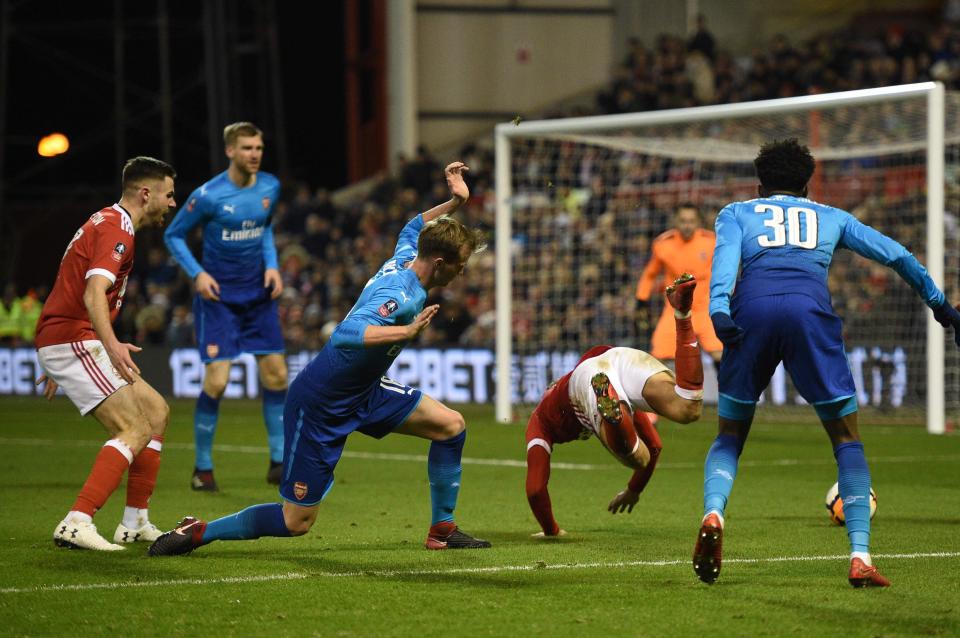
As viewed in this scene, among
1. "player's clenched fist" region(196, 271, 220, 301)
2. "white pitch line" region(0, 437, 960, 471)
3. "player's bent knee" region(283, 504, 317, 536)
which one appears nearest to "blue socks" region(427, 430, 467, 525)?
"player's bent knee" region(283, 504, 317, 536)

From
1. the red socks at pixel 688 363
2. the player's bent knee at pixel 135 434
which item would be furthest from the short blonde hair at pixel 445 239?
the player's bent knee at pixel 135 434

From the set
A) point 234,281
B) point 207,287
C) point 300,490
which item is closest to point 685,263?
point 234,281

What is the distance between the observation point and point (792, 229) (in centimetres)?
599

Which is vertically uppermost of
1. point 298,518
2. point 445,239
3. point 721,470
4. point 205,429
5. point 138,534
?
point 445,239

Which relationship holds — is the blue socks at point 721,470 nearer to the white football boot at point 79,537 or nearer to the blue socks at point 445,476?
the blue socks at point 445,476

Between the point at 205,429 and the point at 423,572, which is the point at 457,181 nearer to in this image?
the point at 423,572

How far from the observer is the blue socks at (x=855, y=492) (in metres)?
5.78

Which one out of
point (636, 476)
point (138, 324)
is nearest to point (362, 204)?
point (138, 324)

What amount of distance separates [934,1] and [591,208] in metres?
9.66

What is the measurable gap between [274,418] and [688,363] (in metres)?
4.52

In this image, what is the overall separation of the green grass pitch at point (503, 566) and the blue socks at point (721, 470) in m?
0.37

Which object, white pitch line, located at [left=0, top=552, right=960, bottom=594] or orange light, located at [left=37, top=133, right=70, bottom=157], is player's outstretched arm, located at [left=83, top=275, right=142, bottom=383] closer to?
orange light, located at [left=37, top=133, right=70, bottom=157]

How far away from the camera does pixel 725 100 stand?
2217 centimetres

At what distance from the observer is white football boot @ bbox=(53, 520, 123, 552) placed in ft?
22.7
